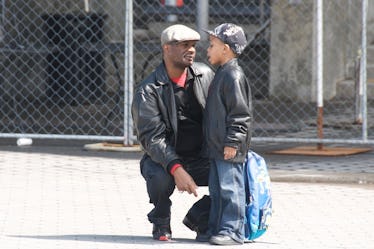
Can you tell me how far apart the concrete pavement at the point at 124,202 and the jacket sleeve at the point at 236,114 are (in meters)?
0.66

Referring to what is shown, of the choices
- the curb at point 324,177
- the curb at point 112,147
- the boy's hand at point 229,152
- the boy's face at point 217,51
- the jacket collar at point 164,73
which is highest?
the boy's face at point 217,51

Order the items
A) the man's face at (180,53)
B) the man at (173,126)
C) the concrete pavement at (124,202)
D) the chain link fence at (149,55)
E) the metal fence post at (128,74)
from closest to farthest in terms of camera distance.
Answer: the man at (173,126)
the man's face at (180,53)
the concrete pavement at (124,202)
the metal fence post at (128,74)
the chain link fence at (149,55)

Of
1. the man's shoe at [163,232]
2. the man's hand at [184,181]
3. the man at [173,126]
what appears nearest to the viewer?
the man's hand at [184,181]

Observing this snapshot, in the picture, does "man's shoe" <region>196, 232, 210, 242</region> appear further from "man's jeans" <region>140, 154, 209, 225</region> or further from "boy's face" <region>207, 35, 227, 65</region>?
"boy's face" <region>207, 35, 227, 65</region>

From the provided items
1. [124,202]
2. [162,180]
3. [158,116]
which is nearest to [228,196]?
[162,180]

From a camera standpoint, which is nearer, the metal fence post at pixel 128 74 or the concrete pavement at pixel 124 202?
the concrete pavement at pixel 124 202

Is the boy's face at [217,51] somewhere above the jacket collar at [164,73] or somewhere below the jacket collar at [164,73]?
above

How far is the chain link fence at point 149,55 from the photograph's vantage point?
15320 mm

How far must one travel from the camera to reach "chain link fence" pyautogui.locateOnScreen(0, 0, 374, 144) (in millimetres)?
15320

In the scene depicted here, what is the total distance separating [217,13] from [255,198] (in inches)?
419

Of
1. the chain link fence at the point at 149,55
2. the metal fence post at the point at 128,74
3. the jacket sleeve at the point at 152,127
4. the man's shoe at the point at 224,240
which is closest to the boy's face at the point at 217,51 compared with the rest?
the jacket sleeve at the point at 152,127

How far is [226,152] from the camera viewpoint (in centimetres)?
706

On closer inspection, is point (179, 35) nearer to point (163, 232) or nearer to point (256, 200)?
point (256, 200)

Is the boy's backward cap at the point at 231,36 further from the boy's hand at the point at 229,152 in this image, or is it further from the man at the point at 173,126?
the boy's hand at the point at 229,152
